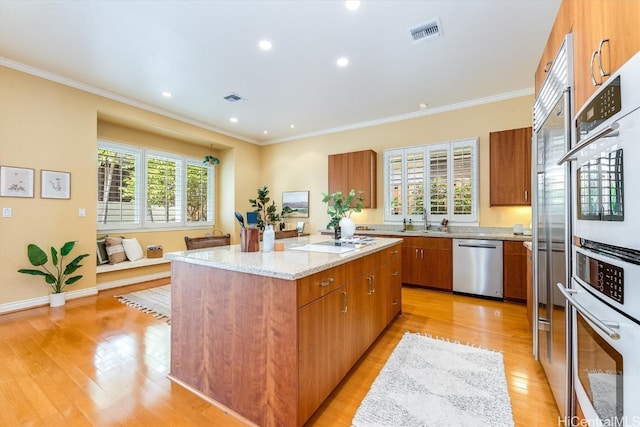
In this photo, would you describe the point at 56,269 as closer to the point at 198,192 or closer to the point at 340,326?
the point at 198,192

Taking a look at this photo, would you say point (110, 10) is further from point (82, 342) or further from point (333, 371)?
point (333, 371)

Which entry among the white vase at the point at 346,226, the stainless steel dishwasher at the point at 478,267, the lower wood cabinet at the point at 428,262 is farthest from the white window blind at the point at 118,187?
the stainless steel dishwasher at the point at 478,267

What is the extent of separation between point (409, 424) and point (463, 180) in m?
3.82

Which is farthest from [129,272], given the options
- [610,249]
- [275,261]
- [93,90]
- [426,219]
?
[610,249]

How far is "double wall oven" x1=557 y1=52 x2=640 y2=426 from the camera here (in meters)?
0.75

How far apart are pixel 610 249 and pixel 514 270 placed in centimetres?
316

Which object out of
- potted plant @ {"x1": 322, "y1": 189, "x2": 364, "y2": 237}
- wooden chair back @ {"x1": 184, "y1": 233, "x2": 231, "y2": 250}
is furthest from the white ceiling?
wooden chair back @ {"x1": 184, "y1": 233, "x2": 231, "y2": 250}

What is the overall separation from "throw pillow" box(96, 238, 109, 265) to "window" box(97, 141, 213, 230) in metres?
0.26

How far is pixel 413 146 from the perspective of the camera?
4.80 metres

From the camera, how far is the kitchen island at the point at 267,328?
1.39 meters

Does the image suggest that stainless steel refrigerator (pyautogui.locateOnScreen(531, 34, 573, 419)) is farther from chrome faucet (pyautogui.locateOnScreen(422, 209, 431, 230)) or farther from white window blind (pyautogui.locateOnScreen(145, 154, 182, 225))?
white window blind (pyautogui.locateOnScreen(145, 154, 182, 225))

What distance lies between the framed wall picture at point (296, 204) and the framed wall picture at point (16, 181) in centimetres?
402

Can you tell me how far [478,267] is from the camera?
3768 mm

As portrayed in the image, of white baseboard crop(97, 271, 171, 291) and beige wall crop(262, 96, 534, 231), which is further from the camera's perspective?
white baseboard crop(97, 271, 171, 291)
